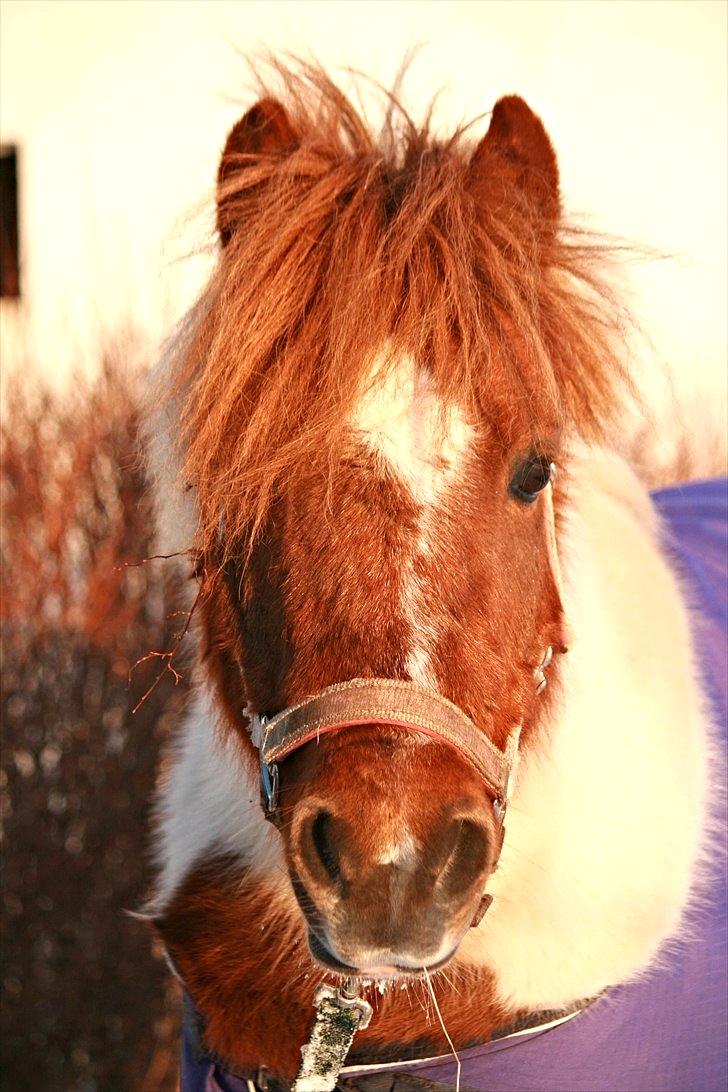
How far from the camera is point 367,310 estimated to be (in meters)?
1.63

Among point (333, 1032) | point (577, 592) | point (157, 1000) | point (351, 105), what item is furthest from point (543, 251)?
point (157, 1000)

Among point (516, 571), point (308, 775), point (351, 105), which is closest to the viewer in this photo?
point (308, 775)

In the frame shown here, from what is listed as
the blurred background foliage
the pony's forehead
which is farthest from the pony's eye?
the blurred background foliage

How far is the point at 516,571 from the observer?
166 cm

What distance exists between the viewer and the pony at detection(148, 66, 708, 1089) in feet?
4.70

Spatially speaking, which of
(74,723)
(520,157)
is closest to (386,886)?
(520,157)

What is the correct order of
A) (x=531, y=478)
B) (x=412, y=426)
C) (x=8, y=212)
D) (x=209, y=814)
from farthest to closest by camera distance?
(x=8, y=212), (x=209, y=814), (x=531, y=478), (x=412, y=426)

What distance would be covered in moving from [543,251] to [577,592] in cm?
64

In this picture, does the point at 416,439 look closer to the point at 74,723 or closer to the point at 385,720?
the point at 385,720

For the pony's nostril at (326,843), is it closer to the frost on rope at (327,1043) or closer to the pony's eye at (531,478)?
the frost on rope at (327,1043)

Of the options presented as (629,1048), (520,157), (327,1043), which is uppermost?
(520,157)

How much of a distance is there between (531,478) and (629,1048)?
1.05 m

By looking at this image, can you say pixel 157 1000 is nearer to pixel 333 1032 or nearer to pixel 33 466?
pixel 33 466

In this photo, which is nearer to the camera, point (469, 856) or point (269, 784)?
point (469, 856)
